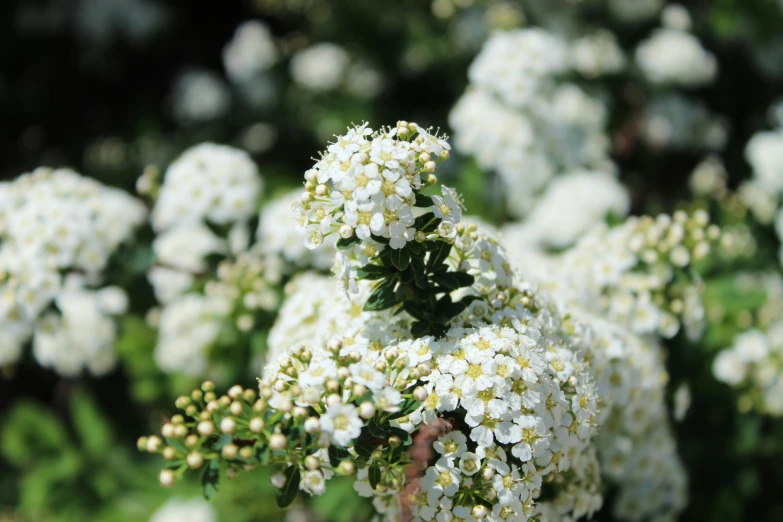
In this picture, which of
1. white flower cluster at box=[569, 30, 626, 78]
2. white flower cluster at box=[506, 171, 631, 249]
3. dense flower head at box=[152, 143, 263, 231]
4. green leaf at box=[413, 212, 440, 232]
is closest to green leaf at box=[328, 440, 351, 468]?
green leaf at box=[413, 212, 440, 232]

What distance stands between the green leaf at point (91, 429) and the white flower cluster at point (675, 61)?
13.6ft

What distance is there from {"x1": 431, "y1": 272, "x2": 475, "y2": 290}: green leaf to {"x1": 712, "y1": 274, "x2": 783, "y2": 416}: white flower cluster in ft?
5.63

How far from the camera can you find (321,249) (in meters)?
3.38

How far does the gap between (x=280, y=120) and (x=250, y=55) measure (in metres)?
0.56

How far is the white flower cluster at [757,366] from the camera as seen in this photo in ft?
11.2

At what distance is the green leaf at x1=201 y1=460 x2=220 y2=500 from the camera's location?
6.57ft

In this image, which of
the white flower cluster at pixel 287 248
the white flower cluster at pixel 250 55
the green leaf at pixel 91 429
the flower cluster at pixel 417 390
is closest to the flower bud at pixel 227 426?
the flower cluster at pixel 417 390

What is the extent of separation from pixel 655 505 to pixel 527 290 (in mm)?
1176

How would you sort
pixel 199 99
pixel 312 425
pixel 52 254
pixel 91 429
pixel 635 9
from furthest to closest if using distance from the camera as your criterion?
1. pixel 199 99
2. pixel 635 9
3. pixel 91 429
4. pixel 52 254
5. pixel 312 425

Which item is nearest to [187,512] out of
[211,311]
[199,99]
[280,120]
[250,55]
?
[211,311]

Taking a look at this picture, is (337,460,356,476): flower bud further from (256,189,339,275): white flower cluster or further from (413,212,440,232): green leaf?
(256,189,339,275): white flower cluster

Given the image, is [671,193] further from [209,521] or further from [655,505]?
[209,521]

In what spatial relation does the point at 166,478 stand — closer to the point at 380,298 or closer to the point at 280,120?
the point at 380,298

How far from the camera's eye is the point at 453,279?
88.1 inches
